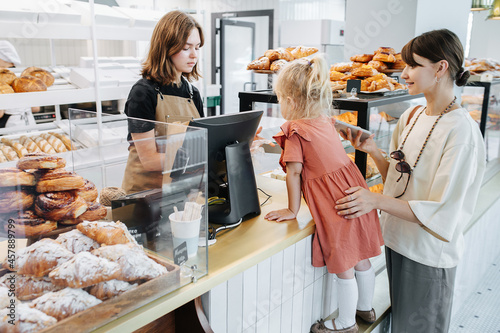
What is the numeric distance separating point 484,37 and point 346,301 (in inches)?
239

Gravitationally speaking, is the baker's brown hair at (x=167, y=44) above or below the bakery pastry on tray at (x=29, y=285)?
above

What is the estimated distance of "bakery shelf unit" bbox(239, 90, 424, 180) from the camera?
6.27 ft

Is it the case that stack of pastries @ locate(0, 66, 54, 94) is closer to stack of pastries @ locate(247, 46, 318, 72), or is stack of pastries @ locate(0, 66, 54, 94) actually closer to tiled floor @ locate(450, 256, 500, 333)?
stack of pastries @ locate(247, 46, 318, 72)

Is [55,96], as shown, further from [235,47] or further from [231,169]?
[235,47]

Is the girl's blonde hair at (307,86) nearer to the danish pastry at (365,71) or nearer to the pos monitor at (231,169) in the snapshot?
the pos monitor at (231,169)

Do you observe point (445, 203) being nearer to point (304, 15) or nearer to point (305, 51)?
point (305, 51)

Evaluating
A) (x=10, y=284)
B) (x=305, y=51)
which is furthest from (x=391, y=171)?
(x=10, y=284)

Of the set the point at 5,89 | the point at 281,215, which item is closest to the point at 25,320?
the point at 281,215

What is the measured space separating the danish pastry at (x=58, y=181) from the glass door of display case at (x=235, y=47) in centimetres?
688

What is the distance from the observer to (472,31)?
6.41 meters

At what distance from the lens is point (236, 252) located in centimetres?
133

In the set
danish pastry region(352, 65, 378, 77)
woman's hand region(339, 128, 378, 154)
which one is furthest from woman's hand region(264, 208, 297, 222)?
danish pastry region(352, 65, 378, 77)

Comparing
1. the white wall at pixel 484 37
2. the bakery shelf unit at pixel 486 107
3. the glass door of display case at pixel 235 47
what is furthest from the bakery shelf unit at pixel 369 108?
the glass door of display case at pixel 235 47

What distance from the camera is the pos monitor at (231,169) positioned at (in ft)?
4.87
